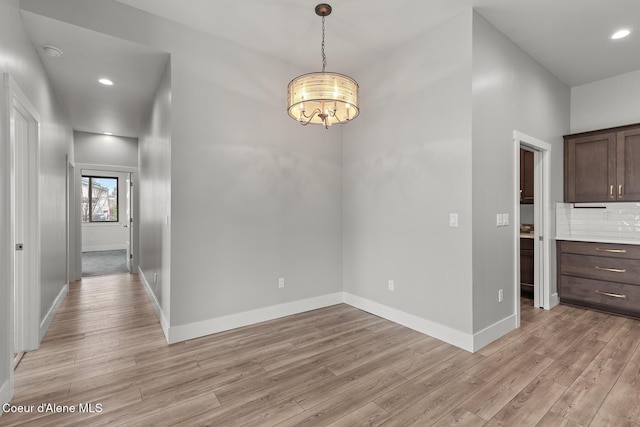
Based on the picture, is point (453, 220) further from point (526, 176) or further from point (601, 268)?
point (526, 176)

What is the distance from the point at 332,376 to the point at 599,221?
14.2 ft

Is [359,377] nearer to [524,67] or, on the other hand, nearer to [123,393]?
[123,393]

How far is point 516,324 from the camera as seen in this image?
3.41 m

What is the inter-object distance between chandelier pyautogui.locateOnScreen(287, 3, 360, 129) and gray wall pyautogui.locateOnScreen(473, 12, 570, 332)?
4.13ft

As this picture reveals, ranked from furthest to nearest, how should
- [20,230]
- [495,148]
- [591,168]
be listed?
[591,168], [495,148], [20,230]

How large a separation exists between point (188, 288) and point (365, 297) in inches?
84.6

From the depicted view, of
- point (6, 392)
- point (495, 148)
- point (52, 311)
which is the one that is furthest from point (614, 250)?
point (52, 311)

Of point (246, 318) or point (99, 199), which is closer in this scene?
point (246, 318)

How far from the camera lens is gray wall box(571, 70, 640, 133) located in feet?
13.4

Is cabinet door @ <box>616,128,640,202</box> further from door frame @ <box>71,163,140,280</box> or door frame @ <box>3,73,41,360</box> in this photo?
door frame @ <box>71,163,140,280</box>

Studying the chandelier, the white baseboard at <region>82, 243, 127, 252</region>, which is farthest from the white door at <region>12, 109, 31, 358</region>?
the white baseboard at <region>82, 243, 127, 252</region>

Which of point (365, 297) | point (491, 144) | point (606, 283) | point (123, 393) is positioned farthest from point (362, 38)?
point (606, 283)

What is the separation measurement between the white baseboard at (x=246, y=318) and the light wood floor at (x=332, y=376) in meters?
0.11

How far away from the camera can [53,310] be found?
149 inches
